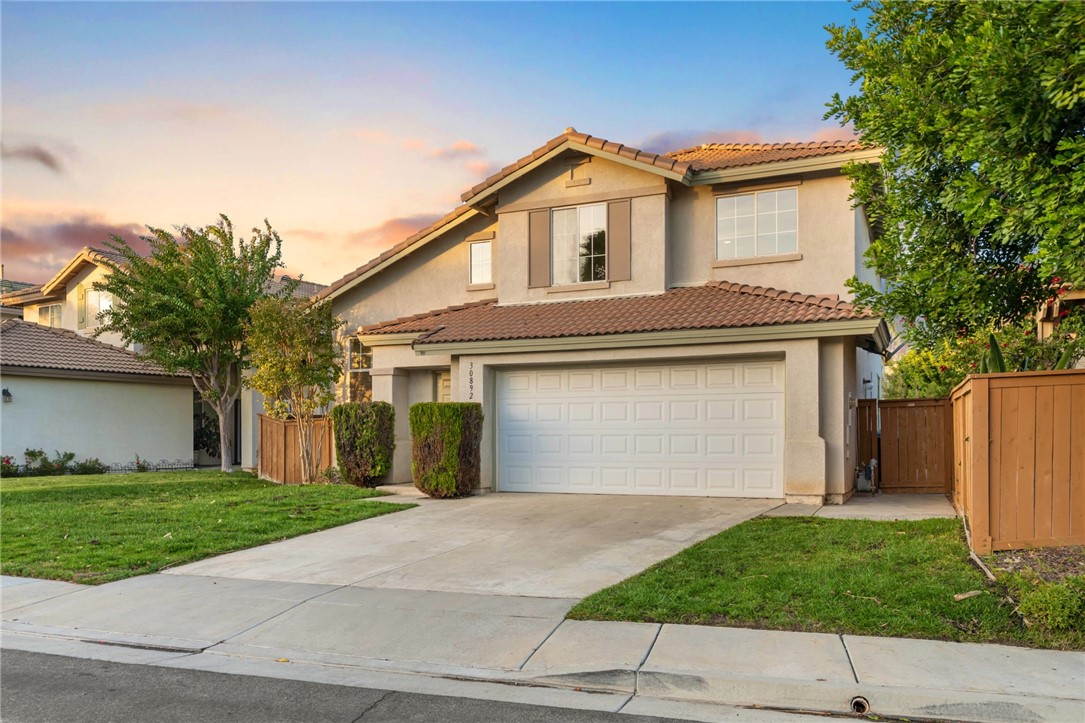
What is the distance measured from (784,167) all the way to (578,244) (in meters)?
4.44

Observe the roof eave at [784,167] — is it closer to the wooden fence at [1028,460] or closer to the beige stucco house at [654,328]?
the beige stucco house at [654,328]

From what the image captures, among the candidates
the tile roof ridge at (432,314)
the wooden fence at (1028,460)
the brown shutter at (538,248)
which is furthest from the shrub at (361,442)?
the wooden fence at (1028,460)

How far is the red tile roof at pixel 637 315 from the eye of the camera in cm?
1371

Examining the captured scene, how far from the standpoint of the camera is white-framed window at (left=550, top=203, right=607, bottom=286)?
16703mm

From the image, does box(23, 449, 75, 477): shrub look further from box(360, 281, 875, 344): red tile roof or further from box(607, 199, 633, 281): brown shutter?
box(607, 199, 633, 281): brown shutter

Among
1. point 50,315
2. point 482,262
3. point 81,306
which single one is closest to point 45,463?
point 81,306

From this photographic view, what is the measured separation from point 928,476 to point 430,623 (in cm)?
1206

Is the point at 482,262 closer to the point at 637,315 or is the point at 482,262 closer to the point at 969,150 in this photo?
the point at 637,315

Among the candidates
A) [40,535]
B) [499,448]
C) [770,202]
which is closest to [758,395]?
[770,202]

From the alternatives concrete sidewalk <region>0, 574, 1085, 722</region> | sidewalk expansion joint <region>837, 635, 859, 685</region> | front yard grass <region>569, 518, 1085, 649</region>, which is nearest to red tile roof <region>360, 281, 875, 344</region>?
front yard grass <region>569, 518, 1085, 649</region>

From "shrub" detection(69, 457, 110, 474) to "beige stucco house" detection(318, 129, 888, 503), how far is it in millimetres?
11263

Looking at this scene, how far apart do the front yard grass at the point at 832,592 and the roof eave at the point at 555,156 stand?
8.46 metres

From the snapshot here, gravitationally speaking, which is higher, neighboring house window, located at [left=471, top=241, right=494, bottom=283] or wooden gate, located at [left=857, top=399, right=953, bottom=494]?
neighboring house window, located at [left=471, top=241, right=494, bottom=283]

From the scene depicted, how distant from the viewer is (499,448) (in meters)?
16.1
